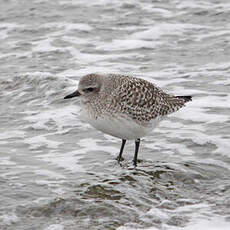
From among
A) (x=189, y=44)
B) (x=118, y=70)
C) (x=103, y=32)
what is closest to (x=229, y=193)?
(x=118, y=70)

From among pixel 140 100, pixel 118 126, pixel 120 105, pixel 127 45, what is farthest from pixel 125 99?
pixel 127 45

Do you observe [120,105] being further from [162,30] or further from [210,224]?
[162,30]

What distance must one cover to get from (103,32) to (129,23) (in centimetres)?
74

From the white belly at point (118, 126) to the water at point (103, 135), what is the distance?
1.45 ft

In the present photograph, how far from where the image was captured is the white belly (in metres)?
8.06

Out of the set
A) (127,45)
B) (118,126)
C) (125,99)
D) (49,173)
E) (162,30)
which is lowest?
(49,173)

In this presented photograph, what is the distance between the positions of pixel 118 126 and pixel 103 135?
1531 millimetres

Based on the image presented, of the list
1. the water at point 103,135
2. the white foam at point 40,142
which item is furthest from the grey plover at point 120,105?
the white foam at point 40,142

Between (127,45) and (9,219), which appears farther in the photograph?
(127,45)

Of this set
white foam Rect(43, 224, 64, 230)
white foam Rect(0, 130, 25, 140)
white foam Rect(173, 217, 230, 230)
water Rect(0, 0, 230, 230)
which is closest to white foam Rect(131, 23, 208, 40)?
water Rect(0, 0, 230, 230)

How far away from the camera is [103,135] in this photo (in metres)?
9.60

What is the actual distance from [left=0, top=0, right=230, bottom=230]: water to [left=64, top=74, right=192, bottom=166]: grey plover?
0.51 metres

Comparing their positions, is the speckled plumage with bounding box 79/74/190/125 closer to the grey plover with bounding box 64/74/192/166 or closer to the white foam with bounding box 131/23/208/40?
the grey plover with bounding box 64/74/192/166

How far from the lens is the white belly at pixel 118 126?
806 cm
